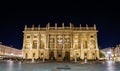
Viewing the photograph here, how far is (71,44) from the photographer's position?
98500mm

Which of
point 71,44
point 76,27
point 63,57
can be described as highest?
point 76,27

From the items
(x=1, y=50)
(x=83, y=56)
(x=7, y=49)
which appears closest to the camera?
(x=83, y=56)

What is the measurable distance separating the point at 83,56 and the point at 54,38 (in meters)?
15.9

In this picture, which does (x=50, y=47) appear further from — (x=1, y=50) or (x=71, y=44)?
(x=1, y=50)

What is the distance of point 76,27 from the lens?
101938mm

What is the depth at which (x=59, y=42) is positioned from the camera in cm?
10000

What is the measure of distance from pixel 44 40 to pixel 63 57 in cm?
1226

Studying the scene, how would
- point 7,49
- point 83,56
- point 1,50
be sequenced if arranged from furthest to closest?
point 7,49 → point 1,50 → point 83,56

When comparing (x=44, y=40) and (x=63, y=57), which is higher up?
(x=44, y=40)

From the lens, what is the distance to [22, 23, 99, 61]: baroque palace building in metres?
98.2

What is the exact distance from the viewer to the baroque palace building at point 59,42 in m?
98.2

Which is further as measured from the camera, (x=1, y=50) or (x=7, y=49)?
(x=7, y=49)

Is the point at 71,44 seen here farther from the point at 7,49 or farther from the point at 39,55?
the point at 7,49

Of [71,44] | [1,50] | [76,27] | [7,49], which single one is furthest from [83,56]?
[7,49]
